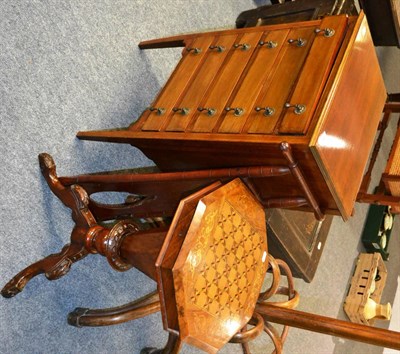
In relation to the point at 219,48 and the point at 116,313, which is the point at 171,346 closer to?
the point at 116,313

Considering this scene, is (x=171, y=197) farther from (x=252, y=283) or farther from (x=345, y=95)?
(x=345, y=95)

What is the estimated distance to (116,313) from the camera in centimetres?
156

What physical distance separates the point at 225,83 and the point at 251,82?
10 centimetres

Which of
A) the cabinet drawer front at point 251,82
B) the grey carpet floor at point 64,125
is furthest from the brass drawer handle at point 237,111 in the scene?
the grey carpet floor at point 64,125

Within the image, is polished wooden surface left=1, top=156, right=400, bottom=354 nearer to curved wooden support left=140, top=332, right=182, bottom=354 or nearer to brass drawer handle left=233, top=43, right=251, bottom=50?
curved wooden support left=140, top=332, right=182, bottom=354

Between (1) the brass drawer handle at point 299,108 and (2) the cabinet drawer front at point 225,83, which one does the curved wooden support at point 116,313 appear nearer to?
(2) the cabinet drawer front at point 225,83

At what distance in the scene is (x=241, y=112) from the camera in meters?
1.48

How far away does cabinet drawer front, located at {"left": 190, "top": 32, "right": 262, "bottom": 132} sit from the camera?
1535 mm

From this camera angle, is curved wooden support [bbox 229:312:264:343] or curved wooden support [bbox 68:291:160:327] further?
curved wooden support [bbox 68:291:160:327]

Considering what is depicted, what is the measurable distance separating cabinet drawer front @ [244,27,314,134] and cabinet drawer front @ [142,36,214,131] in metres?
Answer: 0.33

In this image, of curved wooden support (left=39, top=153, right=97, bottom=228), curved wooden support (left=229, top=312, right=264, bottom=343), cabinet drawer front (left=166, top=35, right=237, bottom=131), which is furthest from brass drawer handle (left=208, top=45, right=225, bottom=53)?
curved wooden support (left=229, top=312, right=264, bottom=343)

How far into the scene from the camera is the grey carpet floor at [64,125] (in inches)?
62.5

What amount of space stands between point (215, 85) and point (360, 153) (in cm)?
54

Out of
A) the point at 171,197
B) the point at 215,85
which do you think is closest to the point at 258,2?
the point at 215,85
